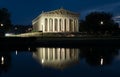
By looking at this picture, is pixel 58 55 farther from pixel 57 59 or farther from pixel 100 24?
pixel 100 24

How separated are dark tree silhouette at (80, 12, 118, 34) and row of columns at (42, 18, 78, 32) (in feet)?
36.6

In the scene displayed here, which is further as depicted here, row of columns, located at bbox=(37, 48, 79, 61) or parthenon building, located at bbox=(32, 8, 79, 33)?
parthenon building, located at bbox=(32, 8, 79, 33)

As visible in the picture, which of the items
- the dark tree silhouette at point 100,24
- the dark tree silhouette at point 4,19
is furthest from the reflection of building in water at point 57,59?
the dark tree silhouette at point 100,24

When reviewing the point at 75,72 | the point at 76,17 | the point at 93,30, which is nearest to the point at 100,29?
the point at 93,30

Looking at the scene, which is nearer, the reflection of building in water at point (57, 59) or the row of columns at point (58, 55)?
the reflection of building in water at point (57, 59)

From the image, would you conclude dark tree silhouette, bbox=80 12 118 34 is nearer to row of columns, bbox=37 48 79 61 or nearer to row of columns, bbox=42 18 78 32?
row of columns, bbox=42 18 78 32

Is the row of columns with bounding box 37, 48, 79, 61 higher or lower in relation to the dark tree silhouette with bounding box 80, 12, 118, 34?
lower

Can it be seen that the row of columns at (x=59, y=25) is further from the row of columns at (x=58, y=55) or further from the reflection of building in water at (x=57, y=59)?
the reflection of building in water at (x=57, y=59)

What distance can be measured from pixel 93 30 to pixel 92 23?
2.80m

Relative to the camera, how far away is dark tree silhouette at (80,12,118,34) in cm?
11269

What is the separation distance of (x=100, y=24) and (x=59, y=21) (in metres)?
25.5

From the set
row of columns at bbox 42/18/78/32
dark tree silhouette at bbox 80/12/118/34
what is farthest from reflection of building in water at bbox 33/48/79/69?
row of columns at bbox 42/18/78/32

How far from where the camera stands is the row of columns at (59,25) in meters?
134

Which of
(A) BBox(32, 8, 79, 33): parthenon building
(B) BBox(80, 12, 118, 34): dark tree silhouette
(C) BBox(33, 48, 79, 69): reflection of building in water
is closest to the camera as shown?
(C) BBox(33, 48, 79, 69): reflection of building in water
